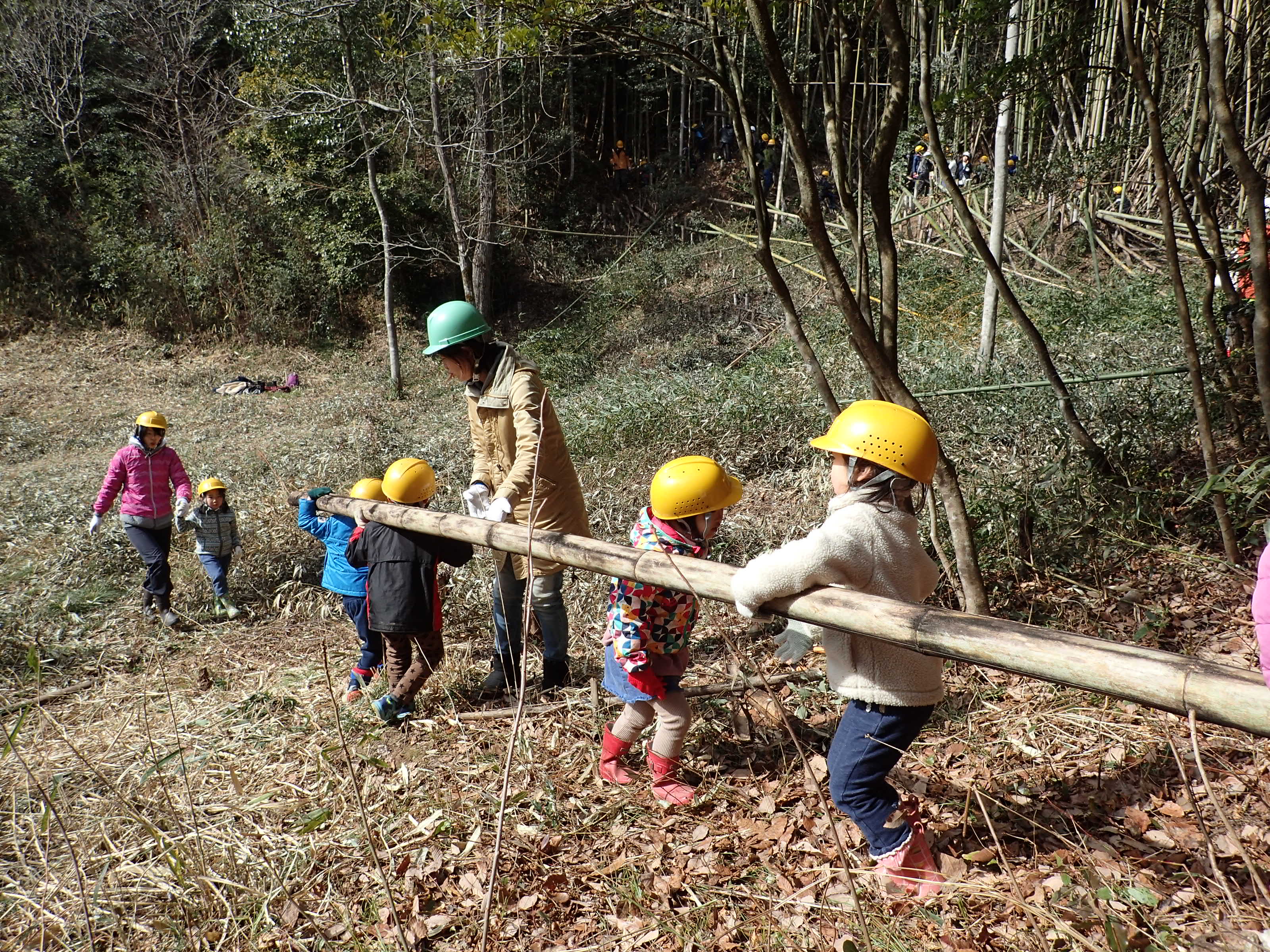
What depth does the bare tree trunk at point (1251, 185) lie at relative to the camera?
2.95 metres

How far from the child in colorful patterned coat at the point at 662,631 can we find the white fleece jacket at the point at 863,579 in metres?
0.55

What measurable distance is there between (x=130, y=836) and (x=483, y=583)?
240cm

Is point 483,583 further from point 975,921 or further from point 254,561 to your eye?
point 975,921

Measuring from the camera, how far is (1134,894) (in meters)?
2.28

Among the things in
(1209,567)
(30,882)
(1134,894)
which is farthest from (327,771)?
(1209,567)

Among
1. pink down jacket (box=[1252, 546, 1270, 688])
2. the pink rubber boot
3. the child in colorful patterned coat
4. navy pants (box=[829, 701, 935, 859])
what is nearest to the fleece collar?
the child in colorful patterned coat

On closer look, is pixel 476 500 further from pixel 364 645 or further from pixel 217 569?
pixel 217 569

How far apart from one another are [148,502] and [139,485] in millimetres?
123

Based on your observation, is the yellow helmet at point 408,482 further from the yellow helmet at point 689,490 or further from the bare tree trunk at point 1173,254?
the bare tree trunk at point 1173,254

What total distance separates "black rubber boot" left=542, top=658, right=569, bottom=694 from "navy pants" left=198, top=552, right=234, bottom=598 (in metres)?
2.82

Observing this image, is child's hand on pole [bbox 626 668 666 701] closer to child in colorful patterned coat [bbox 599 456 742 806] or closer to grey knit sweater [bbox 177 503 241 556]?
child in colorful patterned coat [bbox 599 456 742 806]

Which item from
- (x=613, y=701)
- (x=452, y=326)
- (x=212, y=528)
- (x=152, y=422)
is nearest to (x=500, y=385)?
(x=452, y=326)

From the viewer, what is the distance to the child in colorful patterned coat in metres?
2.76

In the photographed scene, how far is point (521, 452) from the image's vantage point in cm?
356
